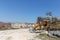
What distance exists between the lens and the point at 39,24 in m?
27.6

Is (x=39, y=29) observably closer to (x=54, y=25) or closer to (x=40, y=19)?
(x=40, y=19)

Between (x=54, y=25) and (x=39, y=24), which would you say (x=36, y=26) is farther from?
(x=54, y=25)

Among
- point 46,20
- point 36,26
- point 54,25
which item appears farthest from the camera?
point 54,25

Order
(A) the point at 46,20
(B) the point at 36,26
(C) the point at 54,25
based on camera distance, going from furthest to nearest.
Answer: (C) the point at 54,25 < (B) the point at 36,26 < (A) the point at 46,20

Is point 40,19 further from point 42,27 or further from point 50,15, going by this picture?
point 50,15

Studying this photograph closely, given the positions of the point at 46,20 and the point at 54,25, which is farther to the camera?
the point at 54,25

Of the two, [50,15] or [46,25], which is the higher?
[50,15]

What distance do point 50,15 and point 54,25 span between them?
2455 millimetres

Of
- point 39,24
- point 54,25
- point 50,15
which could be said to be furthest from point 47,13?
point 39,24

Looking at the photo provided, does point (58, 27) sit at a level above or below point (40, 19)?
below

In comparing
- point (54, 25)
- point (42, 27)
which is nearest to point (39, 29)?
point (42, 27)

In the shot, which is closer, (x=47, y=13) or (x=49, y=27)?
(x=49, y=27)

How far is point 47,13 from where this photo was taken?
3169 cm

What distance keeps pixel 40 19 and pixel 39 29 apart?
2.01 meters
